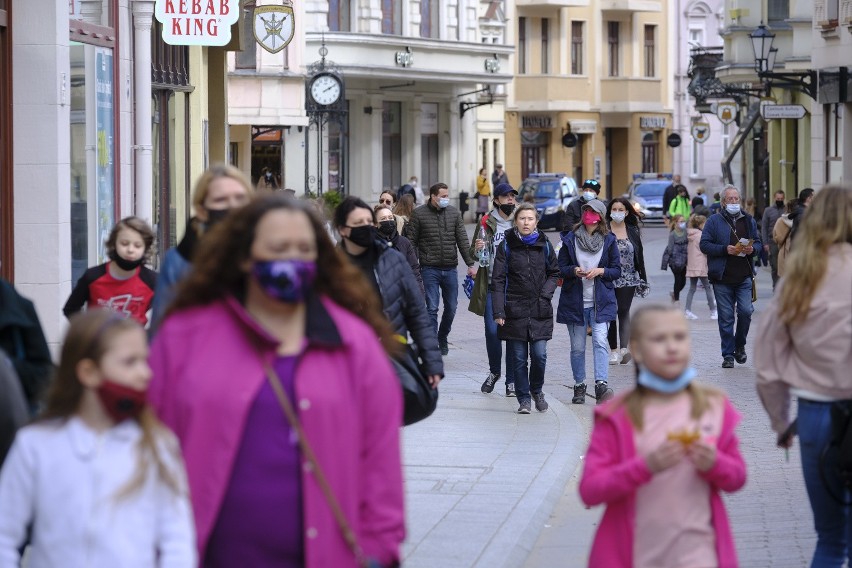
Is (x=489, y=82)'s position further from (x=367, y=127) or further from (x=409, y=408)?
(x=409, y=408)

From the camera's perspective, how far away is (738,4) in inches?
1634

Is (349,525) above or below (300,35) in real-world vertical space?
below

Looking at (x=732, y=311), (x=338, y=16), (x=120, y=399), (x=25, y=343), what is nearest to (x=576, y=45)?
(x=338, y=16)

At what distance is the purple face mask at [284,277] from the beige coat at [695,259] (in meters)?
18.8

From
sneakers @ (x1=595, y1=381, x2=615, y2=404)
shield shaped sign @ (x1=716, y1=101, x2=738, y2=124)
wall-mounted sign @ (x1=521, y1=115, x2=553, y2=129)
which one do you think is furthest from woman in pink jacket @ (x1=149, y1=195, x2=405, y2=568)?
wall-mounted sign @ (x1=521, y1=115, x2=553, y2=129)

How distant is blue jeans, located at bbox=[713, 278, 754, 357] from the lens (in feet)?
55.1

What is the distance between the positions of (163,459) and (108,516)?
0.19 m

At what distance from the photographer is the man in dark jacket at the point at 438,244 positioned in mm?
18078

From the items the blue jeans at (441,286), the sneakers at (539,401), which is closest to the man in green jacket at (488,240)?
the blue jeans at (441,286)

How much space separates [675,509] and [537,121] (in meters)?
61.8

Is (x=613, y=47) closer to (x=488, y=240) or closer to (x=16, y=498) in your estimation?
(x=488, y=240)

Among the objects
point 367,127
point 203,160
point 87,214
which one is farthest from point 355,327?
point 367,127

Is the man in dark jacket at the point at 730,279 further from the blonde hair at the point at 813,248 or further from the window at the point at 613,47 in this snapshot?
the window at the point at 613,47

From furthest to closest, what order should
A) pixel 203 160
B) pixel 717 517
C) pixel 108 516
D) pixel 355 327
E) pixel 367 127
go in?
pixel 367 127 → pixel 203 160 → pixel 717 517 → pixel 355 327 → pixel 108 516
